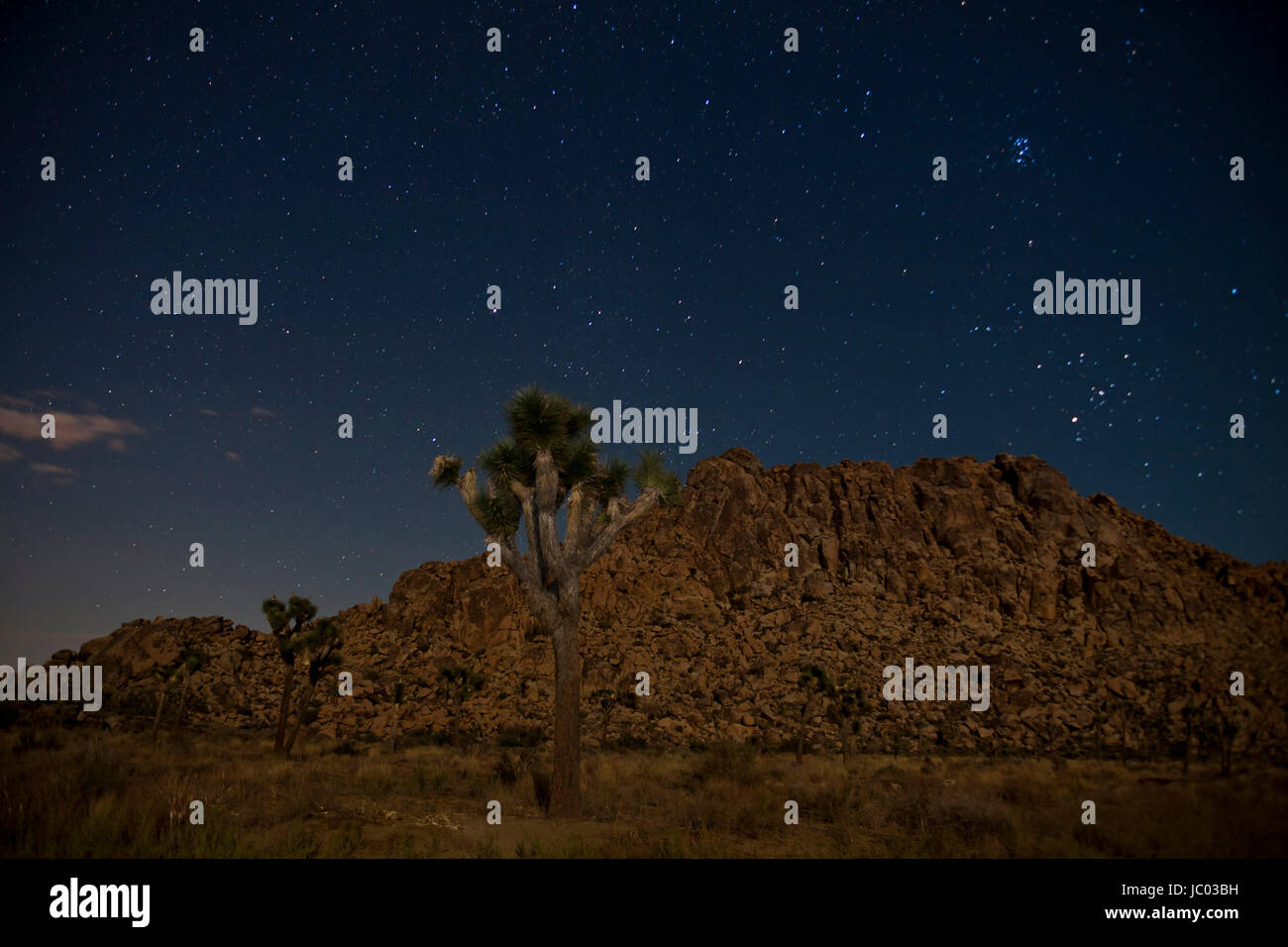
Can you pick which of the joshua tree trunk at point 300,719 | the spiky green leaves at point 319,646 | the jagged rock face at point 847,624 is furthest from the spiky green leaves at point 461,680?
the joshua tree trunk at point 300,719

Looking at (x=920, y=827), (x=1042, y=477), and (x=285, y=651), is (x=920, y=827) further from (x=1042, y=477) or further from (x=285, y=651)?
(x=1042, y=477)

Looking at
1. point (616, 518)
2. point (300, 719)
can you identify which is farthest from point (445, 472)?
point (300, 719)

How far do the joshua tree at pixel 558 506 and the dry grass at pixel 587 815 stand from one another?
2378 mm

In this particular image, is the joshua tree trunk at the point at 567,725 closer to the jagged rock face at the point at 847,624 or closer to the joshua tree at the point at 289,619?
the joshua tree at the point at 289,619

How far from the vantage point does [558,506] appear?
539 inches

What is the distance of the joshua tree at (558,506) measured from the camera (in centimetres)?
1226

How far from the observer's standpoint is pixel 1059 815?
1188cm

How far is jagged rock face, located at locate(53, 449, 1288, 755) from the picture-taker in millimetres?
43500

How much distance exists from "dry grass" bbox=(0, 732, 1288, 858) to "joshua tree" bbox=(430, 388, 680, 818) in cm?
238

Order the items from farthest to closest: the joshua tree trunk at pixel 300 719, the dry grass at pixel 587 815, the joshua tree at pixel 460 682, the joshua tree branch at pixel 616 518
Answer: the joshua tree at pixel 460 682
the joshua tree trunk at pixel 300 719
the joshua tree branch at pixel 616 518
the dry grass at pixel 587 815

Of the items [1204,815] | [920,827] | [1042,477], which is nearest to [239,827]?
[920,827]
